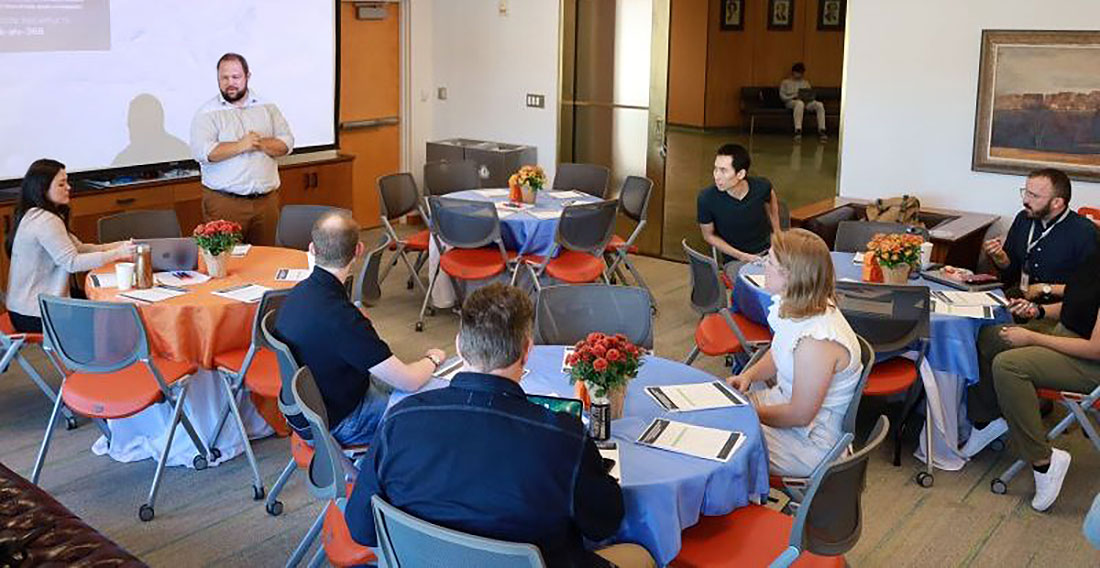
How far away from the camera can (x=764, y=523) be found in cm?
363

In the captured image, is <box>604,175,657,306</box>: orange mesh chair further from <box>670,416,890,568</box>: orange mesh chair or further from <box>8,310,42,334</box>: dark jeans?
<box>670,416,890,568</box>: orange mesh chair

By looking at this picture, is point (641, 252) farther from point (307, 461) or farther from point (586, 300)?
point (307, 461)

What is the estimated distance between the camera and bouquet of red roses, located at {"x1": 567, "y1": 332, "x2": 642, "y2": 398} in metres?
3.56

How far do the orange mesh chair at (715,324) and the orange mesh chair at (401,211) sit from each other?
2640 mm

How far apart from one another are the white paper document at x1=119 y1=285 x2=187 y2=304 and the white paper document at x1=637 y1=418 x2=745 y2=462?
258 cm

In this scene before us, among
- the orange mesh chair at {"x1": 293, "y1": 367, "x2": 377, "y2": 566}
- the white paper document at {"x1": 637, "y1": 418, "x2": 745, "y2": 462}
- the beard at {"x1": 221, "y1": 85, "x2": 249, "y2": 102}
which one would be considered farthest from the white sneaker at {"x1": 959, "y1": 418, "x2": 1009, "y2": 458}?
the beard at {"x1": 221, "y1": 85, "x2": 249, "y2": 102}

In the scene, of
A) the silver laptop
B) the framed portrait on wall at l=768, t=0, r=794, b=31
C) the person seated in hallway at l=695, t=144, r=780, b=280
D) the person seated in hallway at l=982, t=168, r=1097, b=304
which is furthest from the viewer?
the framed portrait on wall at l=768, t=0, r=794, b=31

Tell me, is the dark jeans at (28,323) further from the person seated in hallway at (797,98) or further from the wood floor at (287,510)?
the person seated in hallway at (797,98)

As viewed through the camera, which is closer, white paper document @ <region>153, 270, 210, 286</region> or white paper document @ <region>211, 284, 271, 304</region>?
white paper document @ <region>211, 284, 271, 304</region>

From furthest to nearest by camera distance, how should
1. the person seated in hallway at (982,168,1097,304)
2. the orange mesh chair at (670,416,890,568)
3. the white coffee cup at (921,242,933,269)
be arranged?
the white coffee cup at (921,242,933,269) → the person seated in hallway at (982,168,1097,304) → the orange mesh chair at (670,416,890,568)

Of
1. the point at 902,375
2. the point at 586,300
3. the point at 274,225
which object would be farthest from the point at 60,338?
the point at 902,375

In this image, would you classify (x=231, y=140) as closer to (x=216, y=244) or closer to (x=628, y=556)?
(x=216, y=244)

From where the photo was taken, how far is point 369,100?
10539 mm

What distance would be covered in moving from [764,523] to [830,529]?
0.33m
